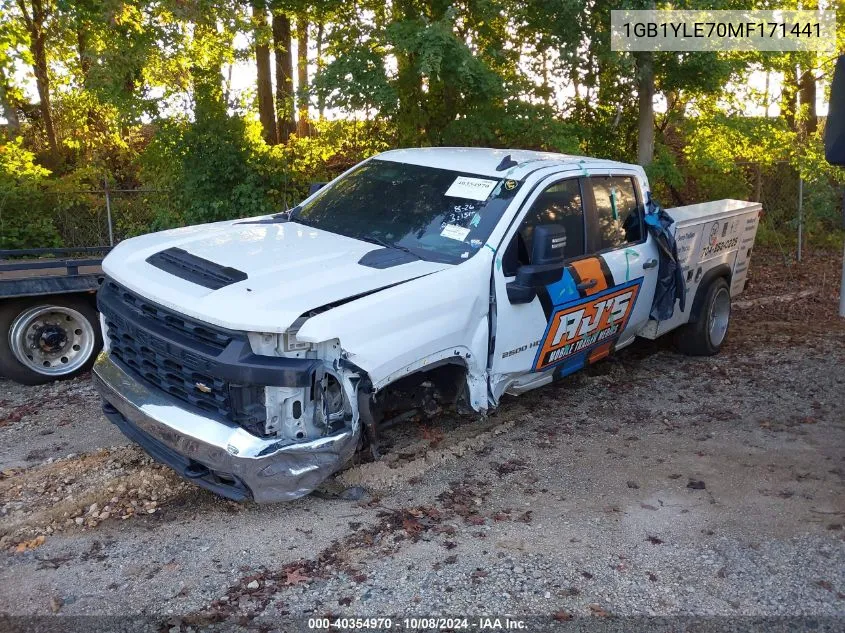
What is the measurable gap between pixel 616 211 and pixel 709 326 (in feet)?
7.03

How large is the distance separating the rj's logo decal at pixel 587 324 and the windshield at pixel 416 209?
87 cm

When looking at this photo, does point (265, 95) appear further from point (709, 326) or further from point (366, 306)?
point (366, 306)

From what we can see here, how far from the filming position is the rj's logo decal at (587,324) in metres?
5.38

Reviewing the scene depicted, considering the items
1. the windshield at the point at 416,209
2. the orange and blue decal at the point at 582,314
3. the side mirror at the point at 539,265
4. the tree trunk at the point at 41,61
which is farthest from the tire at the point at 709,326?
the tree trunk at the point at 41,61

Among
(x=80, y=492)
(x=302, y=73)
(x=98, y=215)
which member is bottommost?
(x=80, y=492)

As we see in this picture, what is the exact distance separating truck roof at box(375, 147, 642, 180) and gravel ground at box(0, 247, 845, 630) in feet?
6.03

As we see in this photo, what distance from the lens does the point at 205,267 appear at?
4418 mm

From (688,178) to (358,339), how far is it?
1110 centimetres

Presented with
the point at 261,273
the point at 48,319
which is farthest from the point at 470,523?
the point at 48,319

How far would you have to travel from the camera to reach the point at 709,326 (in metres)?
7.54

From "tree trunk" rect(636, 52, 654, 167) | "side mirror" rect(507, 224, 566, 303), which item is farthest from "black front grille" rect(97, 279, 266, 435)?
"tree trunk" rect(636, 52, 654, 167)

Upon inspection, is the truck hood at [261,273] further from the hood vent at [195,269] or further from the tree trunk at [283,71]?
the tree trunk at [283,71]

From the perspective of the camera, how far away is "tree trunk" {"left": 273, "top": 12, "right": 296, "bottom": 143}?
12.1 m

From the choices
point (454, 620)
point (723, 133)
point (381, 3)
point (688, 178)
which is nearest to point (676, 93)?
point (723, 133)
